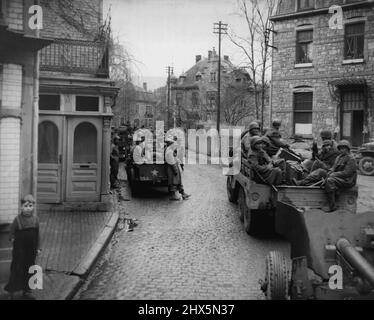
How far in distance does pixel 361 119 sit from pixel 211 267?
1717 cm

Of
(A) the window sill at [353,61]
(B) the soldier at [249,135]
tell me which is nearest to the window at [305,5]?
(A) the window sill at [353,61]

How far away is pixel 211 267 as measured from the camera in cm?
766

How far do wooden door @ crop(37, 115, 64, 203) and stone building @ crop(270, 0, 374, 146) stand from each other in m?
14.9

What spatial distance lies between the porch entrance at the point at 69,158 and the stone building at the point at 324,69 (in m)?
14.2

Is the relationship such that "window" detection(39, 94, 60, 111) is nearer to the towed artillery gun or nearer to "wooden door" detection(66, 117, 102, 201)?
"wooden door" detection(66, 117, 102, 201)

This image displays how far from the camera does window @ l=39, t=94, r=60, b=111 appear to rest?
11.6m

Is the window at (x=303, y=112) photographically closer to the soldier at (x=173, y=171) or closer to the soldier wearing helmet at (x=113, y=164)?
the soldier at (x=173, y=171)

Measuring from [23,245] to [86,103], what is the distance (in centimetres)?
644

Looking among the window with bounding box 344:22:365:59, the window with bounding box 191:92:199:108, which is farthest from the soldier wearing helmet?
the window with bounding box 191:92:199:108
